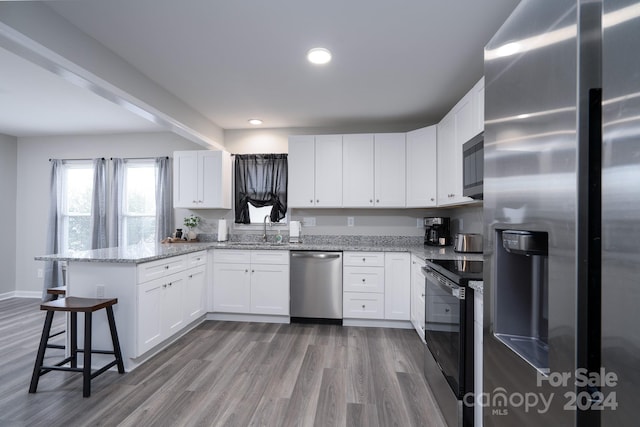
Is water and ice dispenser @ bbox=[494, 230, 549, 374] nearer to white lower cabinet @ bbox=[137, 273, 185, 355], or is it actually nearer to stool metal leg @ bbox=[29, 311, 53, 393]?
white lower cabinet @ bbox=[137, 273, 185, 355]

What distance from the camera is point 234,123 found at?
13.5 ft

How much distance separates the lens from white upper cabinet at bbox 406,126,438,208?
11.5ft

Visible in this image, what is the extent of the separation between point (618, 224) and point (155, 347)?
3.25 m

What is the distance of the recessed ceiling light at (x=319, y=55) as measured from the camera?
89.6 inches

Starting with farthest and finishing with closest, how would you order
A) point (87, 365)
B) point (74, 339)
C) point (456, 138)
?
point (456, 138) < point (74, 339) < point (87, 365)

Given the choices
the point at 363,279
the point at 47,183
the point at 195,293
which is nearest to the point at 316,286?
the point at 363,279

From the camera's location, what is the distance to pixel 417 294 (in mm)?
3109

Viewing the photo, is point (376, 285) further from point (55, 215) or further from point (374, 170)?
point (55, 215)

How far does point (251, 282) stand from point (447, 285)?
2483mm

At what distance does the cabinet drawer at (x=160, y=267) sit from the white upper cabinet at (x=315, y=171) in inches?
59.4

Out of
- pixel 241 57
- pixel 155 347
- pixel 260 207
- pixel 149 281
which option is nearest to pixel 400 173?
pixel 260 207

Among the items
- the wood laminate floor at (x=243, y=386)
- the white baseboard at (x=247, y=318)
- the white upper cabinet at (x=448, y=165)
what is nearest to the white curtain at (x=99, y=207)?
the wood laminate floor at (x=243, y=386)

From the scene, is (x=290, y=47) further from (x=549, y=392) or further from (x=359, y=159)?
(x=549, y=392)

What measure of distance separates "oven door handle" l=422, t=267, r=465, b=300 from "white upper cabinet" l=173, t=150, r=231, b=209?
9.68 ft
